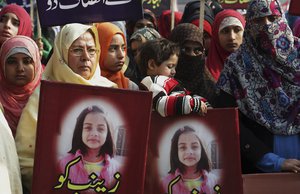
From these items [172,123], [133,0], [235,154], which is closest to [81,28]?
[133,0]

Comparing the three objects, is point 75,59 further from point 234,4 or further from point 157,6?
point 157,6

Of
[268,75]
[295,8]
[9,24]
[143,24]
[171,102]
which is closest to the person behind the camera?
[171,102]

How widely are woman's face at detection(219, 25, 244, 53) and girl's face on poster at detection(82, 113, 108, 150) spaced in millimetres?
2113

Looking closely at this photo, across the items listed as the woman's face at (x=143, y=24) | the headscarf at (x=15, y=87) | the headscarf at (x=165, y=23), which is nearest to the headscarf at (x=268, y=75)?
the headscarf at (x=15, y=87)

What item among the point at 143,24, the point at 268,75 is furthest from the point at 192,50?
the point at 143,24

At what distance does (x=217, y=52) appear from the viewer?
5.48 m

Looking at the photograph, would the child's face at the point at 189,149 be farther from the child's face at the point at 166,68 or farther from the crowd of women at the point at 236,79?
the child's face at the point at 166,68

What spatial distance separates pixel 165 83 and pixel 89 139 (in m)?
0.59

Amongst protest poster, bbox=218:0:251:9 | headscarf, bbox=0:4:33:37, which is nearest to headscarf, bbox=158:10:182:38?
protest poster, bbox=218:0:251:9

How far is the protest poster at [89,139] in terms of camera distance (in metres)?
3.51

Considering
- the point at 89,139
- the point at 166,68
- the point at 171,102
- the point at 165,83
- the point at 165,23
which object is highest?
the point at 165,23

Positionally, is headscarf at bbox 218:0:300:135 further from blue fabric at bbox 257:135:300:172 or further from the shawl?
the shawl

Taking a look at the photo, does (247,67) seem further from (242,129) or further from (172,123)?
(172,123)

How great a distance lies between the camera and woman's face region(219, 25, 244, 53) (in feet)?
18.0
